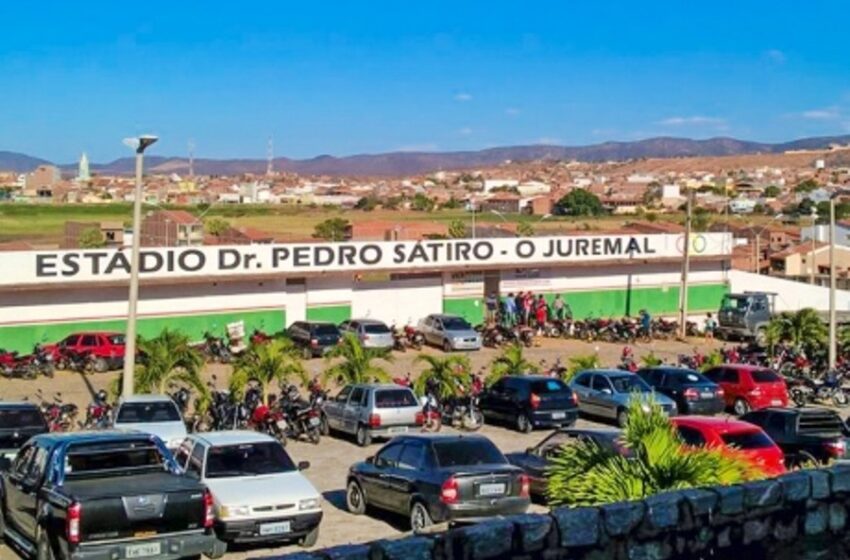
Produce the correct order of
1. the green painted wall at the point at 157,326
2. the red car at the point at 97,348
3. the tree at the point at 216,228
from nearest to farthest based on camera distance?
1. the red car at the point at 97,348
2. the green painted wall at the point at 157,326
3. the tree at the point at 216,228

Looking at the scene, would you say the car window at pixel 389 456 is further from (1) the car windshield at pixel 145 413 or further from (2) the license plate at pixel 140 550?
(1) the car windshield at pixel 145 413

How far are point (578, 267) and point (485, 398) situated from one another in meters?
20.8

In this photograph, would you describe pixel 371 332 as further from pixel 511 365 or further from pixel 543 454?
pixel 543 454

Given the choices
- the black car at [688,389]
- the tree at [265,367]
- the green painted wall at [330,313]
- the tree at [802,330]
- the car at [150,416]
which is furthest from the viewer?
the green painted wall at [330,313]

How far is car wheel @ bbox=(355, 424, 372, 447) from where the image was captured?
24516 millimetres

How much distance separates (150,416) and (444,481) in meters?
8.83

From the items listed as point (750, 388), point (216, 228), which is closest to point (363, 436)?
point (750, 388)

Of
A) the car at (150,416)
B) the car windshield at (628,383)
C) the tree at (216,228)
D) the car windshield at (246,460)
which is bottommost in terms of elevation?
the car windshield at (628,383)

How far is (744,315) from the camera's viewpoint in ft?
151

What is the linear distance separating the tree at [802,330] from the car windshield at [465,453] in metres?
23.8

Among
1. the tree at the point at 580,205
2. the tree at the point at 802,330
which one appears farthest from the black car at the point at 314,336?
the tree at the point at 580,205

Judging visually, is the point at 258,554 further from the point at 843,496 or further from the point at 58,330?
the point at 58,330

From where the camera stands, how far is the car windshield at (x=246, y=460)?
15430mm

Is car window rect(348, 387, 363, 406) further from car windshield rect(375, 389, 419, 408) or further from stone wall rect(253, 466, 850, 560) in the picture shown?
stone wall rect(253, 466, 850, 560)
